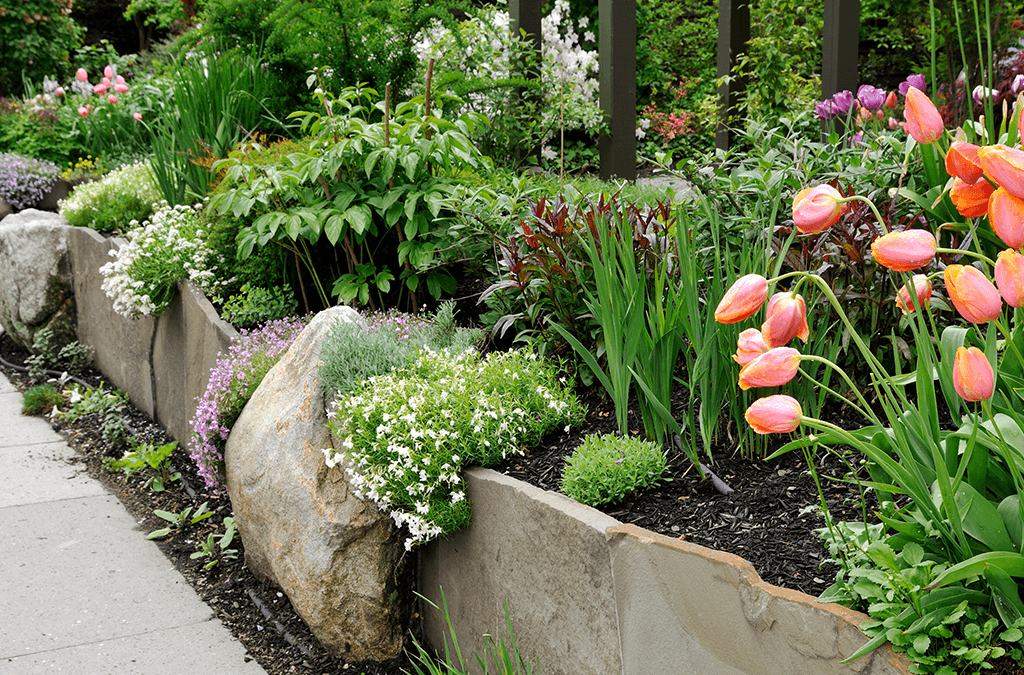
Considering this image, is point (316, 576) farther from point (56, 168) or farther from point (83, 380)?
point (56, 168)

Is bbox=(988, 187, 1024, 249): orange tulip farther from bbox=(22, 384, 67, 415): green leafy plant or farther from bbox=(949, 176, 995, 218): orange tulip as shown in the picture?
bbox=(22, 384, 67, 415): green leafy plant

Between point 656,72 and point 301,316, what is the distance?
17.2 ft

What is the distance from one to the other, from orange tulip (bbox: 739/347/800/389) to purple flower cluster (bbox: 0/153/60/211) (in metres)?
7.27

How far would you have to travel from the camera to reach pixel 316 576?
2607 millimetres

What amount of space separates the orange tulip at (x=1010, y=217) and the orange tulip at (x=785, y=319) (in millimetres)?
277

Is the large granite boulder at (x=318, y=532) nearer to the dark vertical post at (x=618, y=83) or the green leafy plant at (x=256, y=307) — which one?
the green leafy plant at (x=256, y=307)

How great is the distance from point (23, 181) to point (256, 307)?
14.6 ft

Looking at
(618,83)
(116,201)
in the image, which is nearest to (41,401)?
(116,201)

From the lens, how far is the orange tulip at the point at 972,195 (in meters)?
1.21

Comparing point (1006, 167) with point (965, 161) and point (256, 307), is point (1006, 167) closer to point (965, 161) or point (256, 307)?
point (965, 161)

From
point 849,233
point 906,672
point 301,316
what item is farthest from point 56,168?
point 906,672

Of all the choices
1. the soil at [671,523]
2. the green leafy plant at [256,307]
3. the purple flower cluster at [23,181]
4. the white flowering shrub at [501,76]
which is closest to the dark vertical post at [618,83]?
the white flowering shrub at [501,76]

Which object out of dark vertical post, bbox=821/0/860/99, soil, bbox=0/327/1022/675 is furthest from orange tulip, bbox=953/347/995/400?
dark vertical post, bbox=821/0/860/99

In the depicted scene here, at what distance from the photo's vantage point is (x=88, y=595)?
302cm
